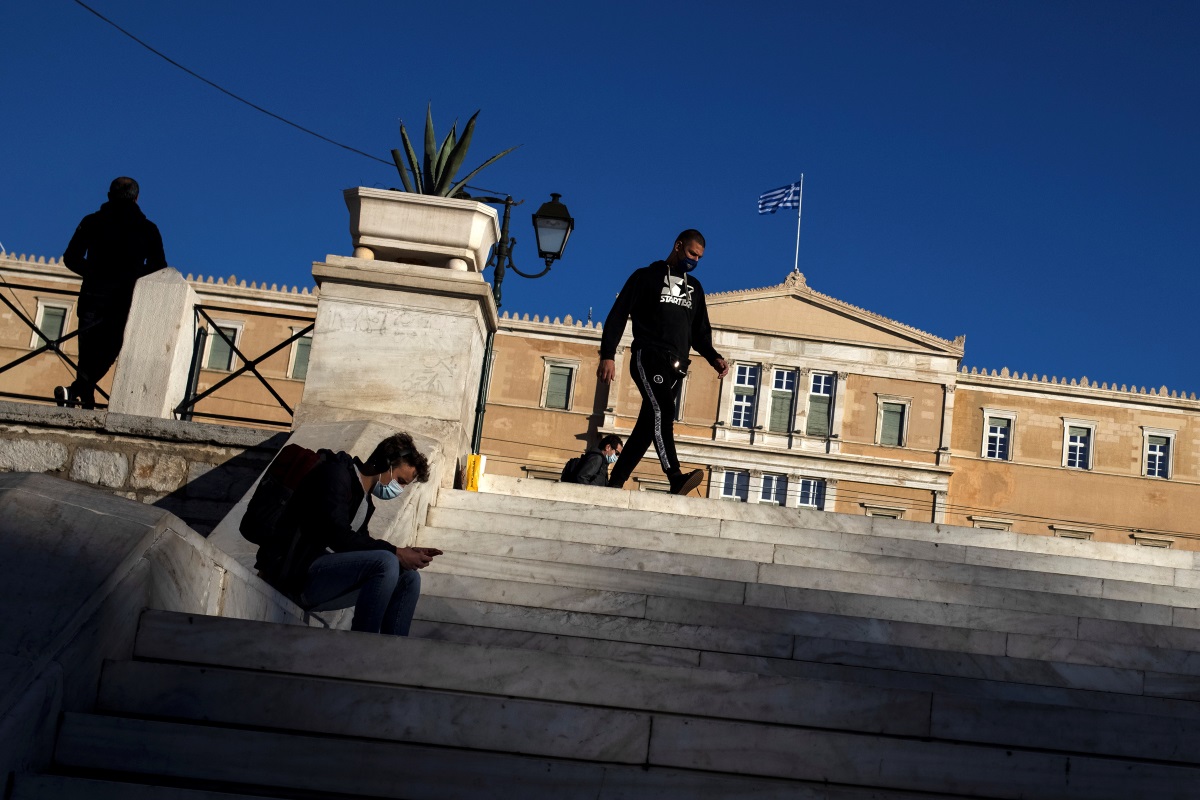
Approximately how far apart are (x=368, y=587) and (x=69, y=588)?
5.10 feet

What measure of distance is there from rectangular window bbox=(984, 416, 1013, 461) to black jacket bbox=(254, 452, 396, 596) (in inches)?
1831

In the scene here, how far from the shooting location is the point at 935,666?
18.0ft

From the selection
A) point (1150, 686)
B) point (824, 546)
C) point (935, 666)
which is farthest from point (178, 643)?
point (824, 546)

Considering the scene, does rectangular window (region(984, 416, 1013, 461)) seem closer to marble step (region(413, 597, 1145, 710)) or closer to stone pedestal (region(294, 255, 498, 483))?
stone pedestal (region(294, 255, 498, 483))

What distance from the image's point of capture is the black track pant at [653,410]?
848cm

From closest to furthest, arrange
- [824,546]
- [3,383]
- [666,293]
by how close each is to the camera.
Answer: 1. [824,546]
2. [666,293]
3. [3,383]

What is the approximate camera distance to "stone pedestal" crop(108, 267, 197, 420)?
838cm

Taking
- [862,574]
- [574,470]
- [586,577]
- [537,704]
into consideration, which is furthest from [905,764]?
[574,470]

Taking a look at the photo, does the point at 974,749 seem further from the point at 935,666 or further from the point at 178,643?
the point at 178,643

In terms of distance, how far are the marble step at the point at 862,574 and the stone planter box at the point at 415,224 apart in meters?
2.11

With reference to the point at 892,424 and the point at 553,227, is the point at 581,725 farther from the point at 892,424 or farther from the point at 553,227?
the point at 892,424

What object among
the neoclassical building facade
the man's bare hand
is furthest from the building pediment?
the man's bare hand

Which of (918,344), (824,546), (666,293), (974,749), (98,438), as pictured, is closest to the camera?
(974,749)

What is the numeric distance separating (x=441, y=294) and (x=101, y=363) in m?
2.52
